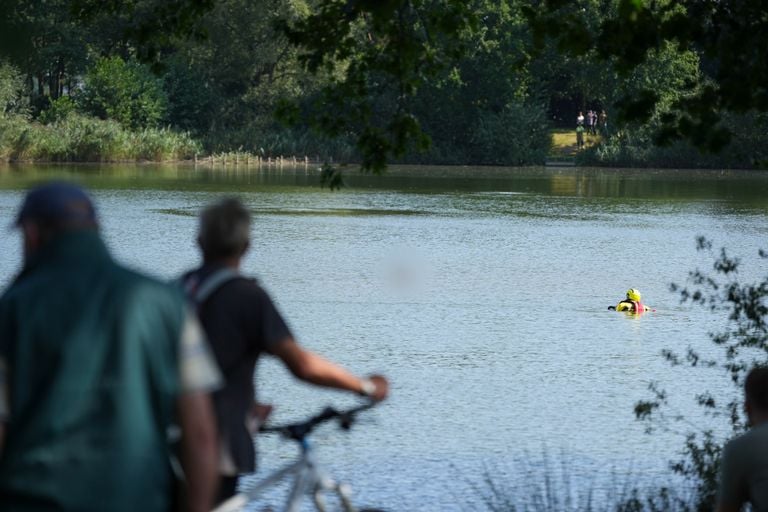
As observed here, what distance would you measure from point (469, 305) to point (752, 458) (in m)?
16.9

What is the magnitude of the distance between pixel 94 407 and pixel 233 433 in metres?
1.53

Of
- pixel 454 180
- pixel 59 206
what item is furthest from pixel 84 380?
pixel 454 180

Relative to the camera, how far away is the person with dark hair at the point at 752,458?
15.8 feet

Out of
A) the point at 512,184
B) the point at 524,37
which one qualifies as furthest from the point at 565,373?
the point at 524,37

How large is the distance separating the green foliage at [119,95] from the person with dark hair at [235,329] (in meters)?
69.2

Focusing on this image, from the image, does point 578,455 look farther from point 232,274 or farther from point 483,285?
point 483,285

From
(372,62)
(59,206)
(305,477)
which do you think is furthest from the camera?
(372,62)

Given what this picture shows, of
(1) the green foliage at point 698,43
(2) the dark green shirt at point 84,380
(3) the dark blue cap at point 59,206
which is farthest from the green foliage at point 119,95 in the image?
(2) the dark green shirt at point 84,380

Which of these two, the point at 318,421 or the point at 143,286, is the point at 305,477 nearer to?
the point at 318,421

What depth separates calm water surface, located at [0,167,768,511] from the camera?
11617mm

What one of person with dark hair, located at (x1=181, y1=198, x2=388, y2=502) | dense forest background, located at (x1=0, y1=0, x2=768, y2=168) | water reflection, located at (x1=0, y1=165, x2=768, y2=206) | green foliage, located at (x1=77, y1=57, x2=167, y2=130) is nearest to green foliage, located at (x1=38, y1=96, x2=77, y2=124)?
dense forest background, located at (x1=0, y1=0, x2=768, y2=168)

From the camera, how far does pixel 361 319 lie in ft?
64.9

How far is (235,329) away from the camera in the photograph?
4371mm

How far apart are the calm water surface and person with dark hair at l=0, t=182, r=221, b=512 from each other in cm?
629
